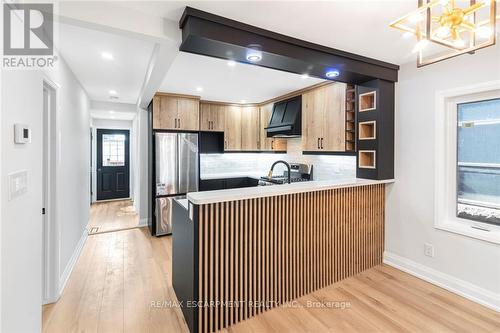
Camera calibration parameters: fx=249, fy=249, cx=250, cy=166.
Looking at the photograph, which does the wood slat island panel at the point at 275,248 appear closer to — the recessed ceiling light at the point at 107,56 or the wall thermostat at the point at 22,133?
A: the wall thermostat at the point at 22,133

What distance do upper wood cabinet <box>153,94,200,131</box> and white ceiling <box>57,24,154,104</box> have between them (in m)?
0.45

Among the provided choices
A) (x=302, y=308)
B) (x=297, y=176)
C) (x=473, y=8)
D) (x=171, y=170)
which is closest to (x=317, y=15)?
(x=473, y=8)

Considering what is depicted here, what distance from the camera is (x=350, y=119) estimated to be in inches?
140

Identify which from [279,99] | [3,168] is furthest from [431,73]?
[3,168]

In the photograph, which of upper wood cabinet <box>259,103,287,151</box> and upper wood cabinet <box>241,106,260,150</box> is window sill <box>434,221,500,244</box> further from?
upper wood cabinet <box>241,106,260,150</box>

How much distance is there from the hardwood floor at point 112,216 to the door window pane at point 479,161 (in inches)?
208

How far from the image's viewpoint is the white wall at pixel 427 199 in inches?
95.2

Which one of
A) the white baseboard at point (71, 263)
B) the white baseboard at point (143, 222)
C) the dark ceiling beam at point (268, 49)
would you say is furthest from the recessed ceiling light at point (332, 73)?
the white baseboard at point (143, 222)

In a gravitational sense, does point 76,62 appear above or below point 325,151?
above

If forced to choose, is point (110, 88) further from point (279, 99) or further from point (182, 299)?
point (182, 299)

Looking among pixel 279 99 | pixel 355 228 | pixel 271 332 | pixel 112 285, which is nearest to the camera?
pixel 271 332

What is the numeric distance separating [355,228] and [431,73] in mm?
1959

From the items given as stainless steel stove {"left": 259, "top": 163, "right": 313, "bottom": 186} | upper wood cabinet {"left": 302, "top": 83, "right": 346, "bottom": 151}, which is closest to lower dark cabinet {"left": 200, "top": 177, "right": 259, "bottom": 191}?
stainless steel stove {"left": 259, "top": 163, "right": 313, "bottom": 186}

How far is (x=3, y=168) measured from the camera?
1230mm
